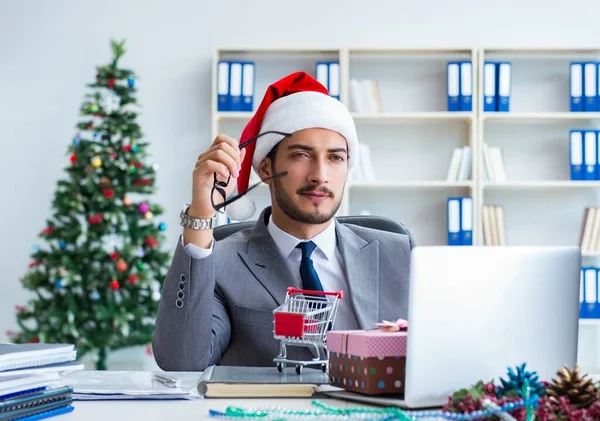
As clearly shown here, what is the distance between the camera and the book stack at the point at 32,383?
1.08m

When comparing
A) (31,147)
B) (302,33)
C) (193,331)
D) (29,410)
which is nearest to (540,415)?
(29,410)

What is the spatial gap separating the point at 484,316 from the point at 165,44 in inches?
164

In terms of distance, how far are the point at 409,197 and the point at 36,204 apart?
89.8 inches

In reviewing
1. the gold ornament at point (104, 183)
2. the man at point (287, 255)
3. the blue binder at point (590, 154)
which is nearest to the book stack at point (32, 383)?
the man at point (287, 255)

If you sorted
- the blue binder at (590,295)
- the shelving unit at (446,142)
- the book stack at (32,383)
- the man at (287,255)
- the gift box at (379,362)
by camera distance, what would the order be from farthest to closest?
the shelving unit at (446,142), the blue binder at (590,295), the man at (287,255), the gift box at (379,362), the book stack at (32,383)

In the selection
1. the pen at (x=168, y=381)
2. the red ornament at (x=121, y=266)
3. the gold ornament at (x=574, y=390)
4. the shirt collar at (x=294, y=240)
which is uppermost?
the shirt collar at (x=294, y=240)

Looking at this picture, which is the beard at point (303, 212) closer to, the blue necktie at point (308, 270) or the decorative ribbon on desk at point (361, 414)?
the blue necktie at point (308, 270)

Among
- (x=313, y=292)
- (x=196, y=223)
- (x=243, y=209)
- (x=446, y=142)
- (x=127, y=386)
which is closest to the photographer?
(x=127, y=386)

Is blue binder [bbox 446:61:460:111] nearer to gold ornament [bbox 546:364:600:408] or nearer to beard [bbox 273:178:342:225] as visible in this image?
beard [bbox 273:178:342:225]

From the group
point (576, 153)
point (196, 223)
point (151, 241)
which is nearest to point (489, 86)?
point (576, 153)

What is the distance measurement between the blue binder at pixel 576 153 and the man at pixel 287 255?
2.85 metres

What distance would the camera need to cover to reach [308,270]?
6.21 feet

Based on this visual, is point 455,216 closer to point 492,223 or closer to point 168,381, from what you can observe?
point 492,223

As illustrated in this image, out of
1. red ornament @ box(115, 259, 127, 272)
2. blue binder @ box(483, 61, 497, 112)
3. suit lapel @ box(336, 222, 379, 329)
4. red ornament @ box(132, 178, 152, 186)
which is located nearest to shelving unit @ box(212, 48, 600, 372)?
blue binder @ box(483, 61, 497, 112)
